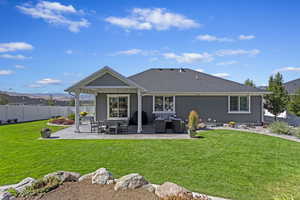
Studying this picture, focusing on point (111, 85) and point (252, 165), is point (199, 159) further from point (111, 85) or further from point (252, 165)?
point (111, 85)

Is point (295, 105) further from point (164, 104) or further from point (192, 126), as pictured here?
point (192, 126)

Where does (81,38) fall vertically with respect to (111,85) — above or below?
above

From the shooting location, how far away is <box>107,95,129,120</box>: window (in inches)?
668

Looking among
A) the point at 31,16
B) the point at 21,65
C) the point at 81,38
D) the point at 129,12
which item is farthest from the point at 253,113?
the point at 21,65

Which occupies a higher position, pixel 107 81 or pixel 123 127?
pixel 107 81

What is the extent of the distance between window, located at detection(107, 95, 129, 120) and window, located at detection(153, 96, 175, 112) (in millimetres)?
2559

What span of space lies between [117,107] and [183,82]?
21.6ft

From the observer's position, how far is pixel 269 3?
11.8 m

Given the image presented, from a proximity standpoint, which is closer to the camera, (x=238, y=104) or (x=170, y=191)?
(x=170, y=191)

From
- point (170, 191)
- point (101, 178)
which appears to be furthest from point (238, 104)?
point (101, 178)

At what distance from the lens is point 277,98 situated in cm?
1769

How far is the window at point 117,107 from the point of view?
1697 centimetres

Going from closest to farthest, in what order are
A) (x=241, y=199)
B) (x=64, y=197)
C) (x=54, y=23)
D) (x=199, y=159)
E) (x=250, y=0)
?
(x=64, y=197), (x=241, y=199), (x=199, y=159), (x=250, y=0), (x=54, y=23)

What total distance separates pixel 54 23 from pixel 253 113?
16.9 m
